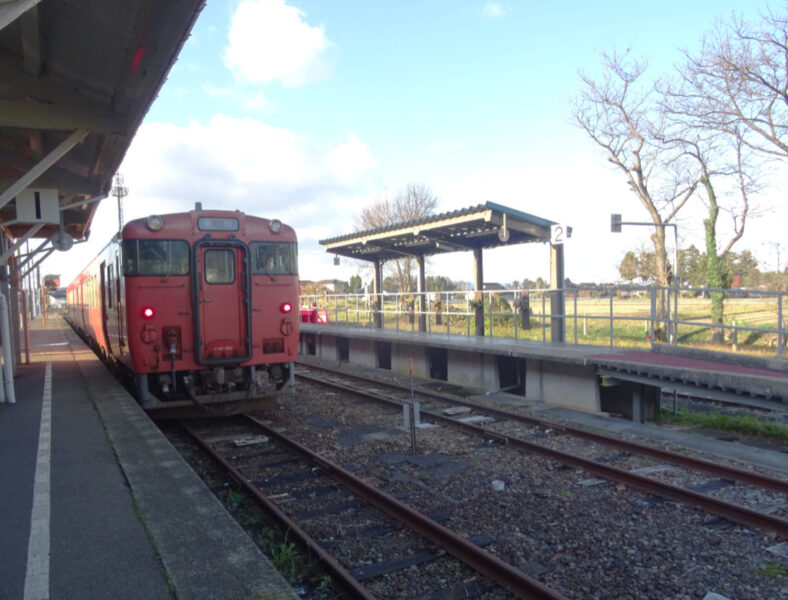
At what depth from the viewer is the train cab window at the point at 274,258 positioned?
9539 mm

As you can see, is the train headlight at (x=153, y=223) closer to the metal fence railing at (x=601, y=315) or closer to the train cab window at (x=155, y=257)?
the train cab window at (x=155, y=257)

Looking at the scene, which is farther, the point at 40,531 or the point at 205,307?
the point at 205,307

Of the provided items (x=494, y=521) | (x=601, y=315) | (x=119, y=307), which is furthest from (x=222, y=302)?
(x=601, y=315)

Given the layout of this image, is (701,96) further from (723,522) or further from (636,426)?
(723,522)

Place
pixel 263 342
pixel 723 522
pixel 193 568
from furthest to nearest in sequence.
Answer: pixel 263 342, pixel 723 522, pixel 193 568

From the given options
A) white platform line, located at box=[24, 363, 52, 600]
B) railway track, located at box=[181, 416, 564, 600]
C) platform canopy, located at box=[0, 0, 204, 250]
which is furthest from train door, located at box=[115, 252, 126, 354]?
railway track, located at box=[181, 416, 564, 600]

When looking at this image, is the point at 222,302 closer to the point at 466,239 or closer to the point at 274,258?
the point at 274,258

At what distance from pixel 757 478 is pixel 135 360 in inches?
322

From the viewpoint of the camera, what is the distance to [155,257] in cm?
889

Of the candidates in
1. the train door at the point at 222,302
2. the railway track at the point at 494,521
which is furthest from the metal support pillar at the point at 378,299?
the railway track at the point at 494,521

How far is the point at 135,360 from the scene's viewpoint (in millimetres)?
8750

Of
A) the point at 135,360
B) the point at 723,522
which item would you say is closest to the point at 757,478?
the point at 723,522

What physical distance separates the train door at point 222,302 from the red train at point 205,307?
0.05 feet

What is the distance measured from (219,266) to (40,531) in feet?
18.2
